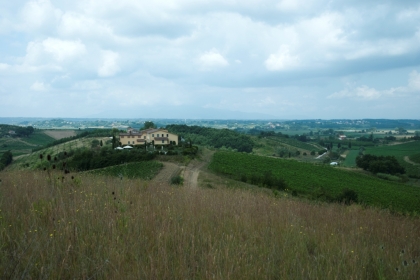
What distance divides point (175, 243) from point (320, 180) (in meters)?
42.5

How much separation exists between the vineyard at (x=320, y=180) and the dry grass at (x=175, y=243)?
2886 cm

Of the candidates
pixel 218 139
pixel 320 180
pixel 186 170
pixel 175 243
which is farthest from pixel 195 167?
pixel 218 139

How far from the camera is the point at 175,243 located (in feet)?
11.8

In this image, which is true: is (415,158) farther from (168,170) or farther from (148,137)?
(168,170)

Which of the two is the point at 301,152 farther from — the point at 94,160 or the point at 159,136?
the point at 94,160

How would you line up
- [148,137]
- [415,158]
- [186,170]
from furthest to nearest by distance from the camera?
[415,158]
[148,137]
[186,170]

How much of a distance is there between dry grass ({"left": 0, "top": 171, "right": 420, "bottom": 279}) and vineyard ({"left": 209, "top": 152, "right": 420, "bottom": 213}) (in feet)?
94.7

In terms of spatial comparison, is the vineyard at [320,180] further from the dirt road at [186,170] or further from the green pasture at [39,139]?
the green pasture at [39,139]

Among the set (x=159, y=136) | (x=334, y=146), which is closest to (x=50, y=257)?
(x=159, y=136)

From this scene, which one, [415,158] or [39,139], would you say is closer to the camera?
[415,158]

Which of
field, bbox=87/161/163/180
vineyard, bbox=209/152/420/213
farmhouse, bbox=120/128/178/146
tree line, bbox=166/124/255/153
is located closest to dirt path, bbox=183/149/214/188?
vineyard, bbox=209/152/420/213

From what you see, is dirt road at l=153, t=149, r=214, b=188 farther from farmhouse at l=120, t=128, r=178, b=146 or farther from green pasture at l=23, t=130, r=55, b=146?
green pasture at l=23, t=130, r=55, b=146

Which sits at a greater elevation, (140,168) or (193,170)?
(193,170)

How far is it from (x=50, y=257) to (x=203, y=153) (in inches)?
1989
